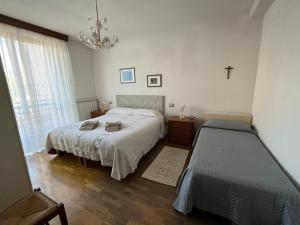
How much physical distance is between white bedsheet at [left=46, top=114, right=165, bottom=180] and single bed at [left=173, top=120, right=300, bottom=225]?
0.90m

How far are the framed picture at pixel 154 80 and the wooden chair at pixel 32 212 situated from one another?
10.3 ft

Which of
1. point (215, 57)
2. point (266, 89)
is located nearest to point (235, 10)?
point (215, 57)

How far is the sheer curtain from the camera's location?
273 cm

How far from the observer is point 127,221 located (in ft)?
5.00

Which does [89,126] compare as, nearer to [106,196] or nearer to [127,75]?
[106,196]

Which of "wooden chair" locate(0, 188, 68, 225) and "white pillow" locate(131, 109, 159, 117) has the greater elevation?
"white pillow" locate(131, 109, 159, 117)

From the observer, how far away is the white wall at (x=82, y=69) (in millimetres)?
4035

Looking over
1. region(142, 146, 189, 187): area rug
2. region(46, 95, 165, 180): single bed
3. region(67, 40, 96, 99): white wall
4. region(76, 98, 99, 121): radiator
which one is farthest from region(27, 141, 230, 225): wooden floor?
region(67, 40, 96, 99): white wall

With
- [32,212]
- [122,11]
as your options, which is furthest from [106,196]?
[122,11]

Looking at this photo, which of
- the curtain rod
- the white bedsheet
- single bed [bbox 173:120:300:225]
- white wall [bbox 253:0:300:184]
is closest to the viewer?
single bed [bbox 173:120:300:225]

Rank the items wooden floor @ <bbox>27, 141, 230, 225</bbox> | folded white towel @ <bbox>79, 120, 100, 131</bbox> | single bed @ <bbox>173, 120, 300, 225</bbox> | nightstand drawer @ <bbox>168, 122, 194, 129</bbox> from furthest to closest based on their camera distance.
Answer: nightstand drawer @ <bbox>168, 122, 194, 129</bbox> → folded white towel @ <bbox>79, 120, 100, 131</bbox> → wooden floor @ <bbox>27, 141, 230, 225</bbox> → single bed @ <bbox>173, 120, 300, 225</bbox>

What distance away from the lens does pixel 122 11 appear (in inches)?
98.9

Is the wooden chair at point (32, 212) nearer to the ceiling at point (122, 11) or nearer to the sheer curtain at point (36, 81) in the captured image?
the sheer curtain at point (36, 81)

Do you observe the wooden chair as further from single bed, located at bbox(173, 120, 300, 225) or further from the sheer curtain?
the sheer curtain
